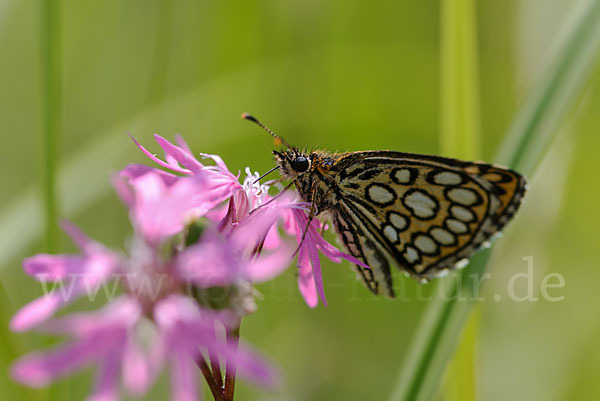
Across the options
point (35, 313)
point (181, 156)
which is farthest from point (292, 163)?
point (35, 313)

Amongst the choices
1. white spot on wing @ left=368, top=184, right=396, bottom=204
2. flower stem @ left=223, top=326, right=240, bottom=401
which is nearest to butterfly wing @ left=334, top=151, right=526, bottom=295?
white spot on wing @ left=368, top=184, right=396, bottom=204

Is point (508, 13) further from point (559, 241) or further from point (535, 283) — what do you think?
point (535, 283)

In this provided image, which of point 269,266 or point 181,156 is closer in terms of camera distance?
point 269,266

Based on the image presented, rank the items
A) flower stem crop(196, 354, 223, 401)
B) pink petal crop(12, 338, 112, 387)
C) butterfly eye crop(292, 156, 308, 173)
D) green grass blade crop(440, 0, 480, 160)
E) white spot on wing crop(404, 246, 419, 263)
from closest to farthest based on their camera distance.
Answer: pink petal crop(12, 338, 112, 387) → flower stem crop(196, 354, 223, 401) → butterfly eye crop(292, 156, 308, 173) → white spot on wing crop(404, 246, 419, 263) → green grass blade crop(440, 0, 480, 160)

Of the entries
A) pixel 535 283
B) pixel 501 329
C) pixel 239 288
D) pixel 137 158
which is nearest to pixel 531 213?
pixel 535 283

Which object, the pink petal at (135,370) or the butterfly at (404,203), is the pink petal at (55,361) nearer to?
the pink petal at (135,370)

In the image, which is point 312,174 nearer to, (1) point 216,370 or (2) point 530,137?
(2) point 530,137

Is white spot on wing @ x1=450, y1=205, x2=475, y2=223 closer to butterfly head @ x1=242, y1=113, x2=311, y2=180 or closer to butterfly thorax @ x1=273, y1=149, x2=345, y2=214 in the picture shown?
butterfly thorax @ x1=273, y1=149, x2=345, y2=214
